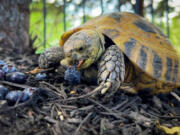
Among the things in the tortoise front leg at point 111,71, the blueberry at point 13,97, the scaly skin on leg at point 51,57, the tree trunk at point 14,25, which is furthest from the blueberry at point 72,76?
the tree trunk at point 14,25

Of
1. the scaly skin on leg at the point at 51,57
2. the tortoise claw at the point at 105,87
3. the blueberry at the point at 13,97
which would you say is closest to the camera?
the blueberry at the point at 13,97

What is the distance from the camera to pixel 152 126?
126cm

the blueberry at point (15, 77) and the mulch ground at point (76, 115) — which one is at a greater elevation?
the blueberry at point (15, 77)

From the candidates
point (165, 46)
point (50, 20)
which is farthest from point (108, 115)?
point (50, 20)

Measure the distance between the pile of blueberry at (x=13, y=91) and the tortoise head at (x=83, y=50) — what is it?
371 mm

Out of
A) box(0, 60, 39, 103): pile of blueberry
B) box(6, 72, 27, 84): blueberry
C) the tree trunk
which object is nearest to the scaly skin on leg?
box(0, 60, 39, 103): pile of blueberry

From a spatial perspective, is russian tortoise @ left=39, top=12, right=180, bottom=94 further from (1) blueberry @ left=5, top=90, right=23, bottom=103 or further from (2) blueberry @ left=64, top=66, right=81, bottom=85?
(1) blueberry @ left=5, top=90, right=23, bottom=103

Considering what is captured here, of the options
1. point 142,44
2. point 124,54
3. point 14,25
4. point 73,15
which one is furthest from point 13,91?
point 73,15

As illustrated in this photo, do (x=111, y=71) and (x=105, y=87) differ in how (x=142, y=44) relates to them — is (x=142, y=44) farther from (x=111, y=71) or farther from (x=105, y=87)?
(x=105, y=87)

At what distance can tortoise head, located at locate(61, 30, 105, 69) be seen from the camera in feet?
5.02

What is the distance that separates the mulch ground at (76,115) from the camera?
108 centimetres

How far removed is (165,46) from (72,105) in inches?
52.4

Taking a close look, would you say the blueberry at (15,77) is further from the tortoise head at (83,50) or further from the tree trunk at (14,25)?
the tree trunk at (14,25)

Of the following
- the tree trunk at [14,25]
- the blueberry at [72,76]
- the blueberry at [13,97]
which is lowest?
the blueberry at [13,97]
